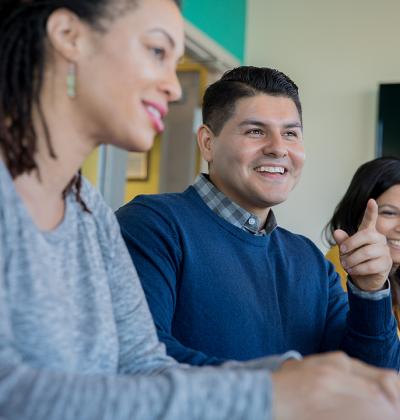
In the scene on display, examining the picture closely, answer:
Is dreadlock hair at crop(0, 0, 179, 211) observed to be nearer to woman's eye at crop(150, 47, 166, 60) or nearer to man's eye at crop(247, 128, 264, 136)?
woman's eye at crop(150, 47, 166, 60)

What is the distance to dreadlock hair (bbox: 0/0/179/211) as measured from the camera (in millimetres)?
690

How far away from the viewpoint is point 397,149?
146 inches

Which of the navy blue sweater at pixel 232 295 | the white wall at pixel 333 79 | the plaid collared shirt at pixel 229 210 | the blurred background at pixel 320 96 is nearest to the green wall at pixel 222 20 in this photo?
the blurred background at pixel 320 96

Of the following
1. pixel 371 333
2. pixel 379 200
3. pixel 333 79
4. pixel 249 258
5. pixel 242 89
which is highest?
pixel 333 79

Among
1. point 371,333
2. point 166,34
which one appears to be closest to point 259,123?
point 371,333

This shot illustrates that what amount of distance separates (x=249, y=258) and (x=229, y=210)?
13cm

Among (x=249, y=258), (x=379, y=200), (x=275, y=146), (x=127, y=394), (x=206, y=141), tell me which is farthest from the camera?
(x=379, y=200)

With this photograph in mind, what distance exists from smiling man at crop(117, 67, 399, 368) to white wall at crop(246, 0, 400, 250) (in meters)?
2.34

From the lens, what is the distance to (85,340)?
2.35 feet

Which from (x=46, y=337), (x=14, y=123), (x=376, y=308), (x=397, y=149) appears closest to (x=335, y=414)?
(x=46, y=337)

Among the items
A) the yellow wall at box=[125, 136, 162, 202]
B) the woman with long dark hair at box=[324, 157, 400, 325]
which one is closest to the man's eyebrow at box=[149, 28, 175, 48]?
the woman with long dark hair at box=[324, 157, 400, 325]

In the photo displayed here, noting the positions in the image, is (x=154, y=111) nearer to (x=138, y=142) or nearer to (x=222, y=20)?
(x=138, y=142)

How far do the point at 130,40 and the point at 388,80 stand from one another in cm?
335

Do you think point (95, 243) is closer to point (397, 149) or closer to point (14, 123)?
point (14, 123)
